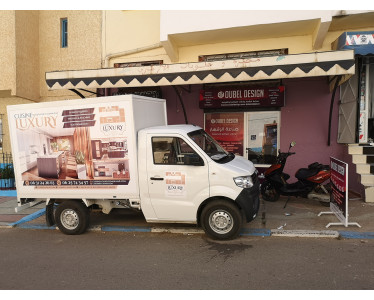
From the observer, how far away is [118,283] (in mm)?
4258

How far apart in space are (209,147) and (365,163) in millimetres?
4790

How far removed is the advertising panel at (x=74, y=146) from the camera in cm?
611

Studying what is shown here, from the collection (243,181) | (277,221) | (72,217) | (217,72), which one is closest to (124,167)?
(72,217)

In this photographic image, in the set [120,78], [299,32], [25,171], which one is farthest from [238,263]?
[299,32]

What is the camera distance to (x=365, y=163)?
27.7 ft

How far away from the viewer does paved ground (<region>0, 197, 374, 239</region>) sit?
6.15m

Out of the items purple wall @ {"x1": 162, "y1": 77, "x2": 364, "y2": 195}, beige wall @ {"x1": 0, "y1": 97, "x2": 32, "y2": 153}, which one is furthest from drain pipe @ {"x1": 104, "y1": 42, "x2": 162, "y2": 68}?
purple wall @ {"x1": 162, "y1": 77, "x2": 364, "y2": 195}

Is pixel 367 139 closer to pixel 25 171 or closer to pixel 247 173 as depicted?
pixel 247 173

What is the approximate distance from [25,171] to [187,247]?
3.80m

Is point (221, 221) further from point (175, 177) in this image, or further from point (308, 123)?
point (308, 123)

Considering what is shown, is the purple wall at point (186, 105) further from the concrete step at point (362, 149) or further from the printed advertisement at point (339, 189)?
the printed advertisement at point (339, 189)

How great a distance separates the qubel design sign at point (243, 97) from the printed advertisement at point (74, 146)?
510 cm

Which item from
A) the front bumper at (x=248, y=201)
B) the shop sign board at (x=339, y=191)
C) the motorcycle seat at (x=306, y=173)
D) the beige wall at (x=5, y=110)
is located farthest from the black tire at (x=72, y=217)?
the beige wall at (x=5, y=110)

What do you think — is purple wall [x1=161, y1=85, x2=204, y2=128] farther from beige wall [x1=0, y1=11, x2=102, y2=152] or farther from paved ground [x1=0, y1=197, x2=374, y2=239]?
paved ground [x1=0, y1=197, x2=374, y2=239]
